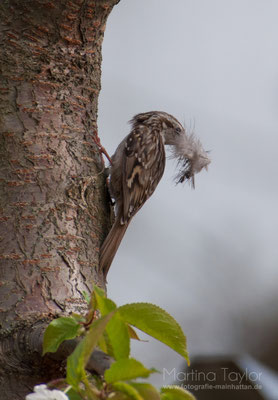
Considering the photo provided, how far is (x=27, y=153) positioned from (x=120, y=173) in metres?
1.04

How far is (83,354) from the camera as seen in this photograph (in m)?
1.00

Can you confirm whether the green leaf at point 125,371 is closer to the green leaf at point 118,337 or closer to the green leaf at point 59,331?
the green leaf at point 118,337

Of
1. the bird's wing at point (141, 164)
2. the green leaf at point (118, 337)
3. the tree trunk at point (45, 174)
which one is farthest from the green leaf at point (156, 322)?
the bird's wing at point (141, 164)

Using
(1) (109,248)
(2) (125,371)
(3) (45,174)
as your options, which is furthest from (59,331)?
(1) (109,248)

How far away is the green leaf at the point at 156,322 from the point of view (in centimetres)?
114

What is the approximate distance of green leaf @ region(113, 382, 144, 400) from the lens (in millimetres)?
941

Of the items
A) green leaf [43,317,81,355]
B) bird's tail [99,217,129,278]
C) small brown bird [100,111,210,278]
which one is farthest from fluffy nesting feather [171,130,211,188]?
green leaf [43,317,81,355]

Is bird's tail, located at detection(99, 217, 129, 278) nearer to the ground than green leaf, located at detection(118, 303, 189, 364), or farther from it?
nearer to the ground

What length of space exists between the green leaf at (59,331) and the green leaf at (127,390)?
→ 289 millimetres

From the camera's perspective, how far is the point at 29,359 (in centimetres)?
159

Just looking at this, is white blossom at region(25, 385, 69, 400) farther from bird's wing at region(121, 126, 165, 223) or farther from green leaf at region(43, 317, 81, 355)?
bird's wing at region(121, 126, 165, 223)

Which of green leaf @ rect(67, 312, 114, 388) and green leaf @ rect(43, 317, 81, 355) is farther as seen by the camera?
green leaf @ rect(43, 317, 81, 355)

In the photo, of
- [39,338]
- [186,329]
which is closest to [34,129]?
[39,338]

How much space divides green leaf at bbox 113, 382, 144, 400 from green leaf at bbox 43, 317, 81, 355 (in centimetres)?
29
